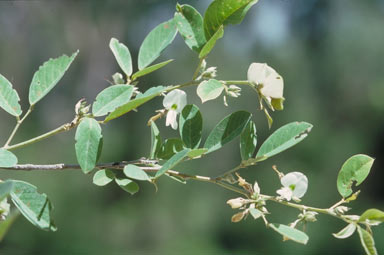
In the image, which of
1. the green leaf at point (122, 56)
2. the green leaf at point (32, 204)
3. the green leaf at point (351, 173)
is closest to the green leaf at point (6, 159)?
Answer: the green leaf at point (32, 204)

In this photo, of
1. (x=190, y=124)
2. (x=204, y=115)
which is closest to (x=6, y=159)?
(x=190, y=124)

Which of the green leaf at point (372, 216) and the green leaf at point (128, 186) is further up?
the green leaf at point (128, 186)

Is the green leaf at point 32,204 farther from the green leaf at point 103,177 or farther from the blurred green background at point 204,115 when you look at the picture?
the blurred green background at point 204,115

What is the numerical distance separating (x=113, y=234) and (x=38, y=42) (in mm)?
2159

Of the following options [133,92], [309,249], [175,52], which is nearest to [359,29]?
[175,52]

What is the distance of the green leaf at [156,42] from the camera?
39cm

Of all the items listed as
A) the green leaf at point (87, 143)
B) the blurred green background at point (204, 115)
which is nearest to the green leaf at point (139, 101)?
the green leaf at point (87, 143)

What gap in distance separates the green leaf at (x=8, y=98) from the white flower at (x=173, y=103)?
13 cm

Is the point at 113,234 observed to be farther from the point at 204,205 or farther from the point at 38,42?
the point at 38,42

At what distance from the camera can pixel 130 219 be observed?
167 inches

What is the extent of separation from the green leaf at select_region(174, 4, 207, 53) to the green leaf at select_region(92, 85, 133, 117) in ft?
0.20

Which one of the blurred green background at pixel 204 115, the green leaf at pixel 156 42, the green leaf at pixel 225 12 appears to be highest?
the green leaf at pixel 225 12

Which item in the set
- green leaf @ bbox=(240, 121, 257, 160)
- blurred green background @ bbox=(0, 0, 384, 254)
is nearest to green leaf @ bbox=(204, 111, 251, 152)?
green leaf @ bbox=(240, 121, 257, 160)

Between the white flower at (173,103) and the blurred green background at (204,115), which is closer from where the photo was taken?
the white flower at (173,103)
